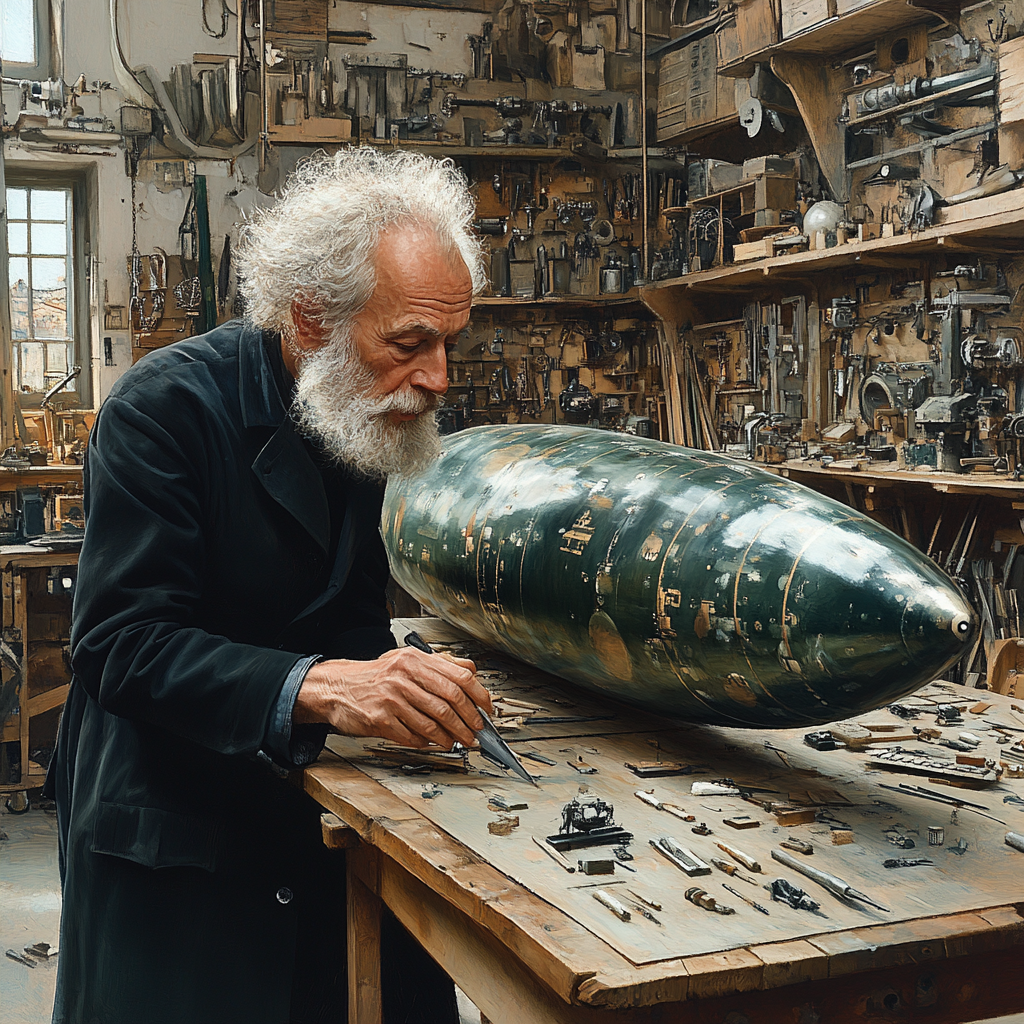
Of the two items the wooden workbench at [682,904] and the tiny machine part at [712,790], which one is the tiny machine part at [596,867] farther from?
the tiny machine part at [712,790]

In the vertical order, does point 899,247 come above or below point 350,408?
above

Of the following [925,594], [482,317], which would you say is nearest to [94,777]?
[925,594]

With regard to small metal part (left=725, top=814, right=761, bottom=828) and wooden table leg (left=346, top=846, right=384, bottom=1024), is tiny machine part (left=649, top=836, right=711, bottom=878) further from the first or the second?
wooden table leg (left=346, top=846, right=384, bottom=1024)

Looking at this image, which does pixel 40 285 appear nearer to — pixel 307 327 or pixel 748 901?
pixel 307 327

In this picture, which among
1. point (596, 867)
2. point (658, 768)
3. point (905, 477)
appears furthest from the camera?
point (905, 477)

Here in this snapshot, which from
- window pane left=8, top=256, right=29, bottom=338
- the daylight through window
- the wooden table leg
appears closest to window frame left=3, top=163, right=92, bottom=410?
the daylight through window

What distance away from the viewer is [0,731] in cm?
520

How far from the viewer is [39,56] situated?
6711 millimetres

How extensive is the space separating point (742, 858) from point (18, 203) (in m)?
6.80

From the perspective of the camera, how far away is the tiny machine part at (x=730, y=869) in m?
1.31

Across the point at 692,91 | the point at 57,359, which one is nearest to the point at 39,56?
the point at 57,359

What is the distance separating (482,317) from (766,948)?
6.56 metres

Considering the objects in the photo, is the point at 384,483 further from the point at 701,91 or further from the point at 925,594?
the point at 701,91

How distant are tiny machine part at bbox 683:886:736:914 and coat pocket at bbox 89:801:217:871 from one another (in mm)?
763
